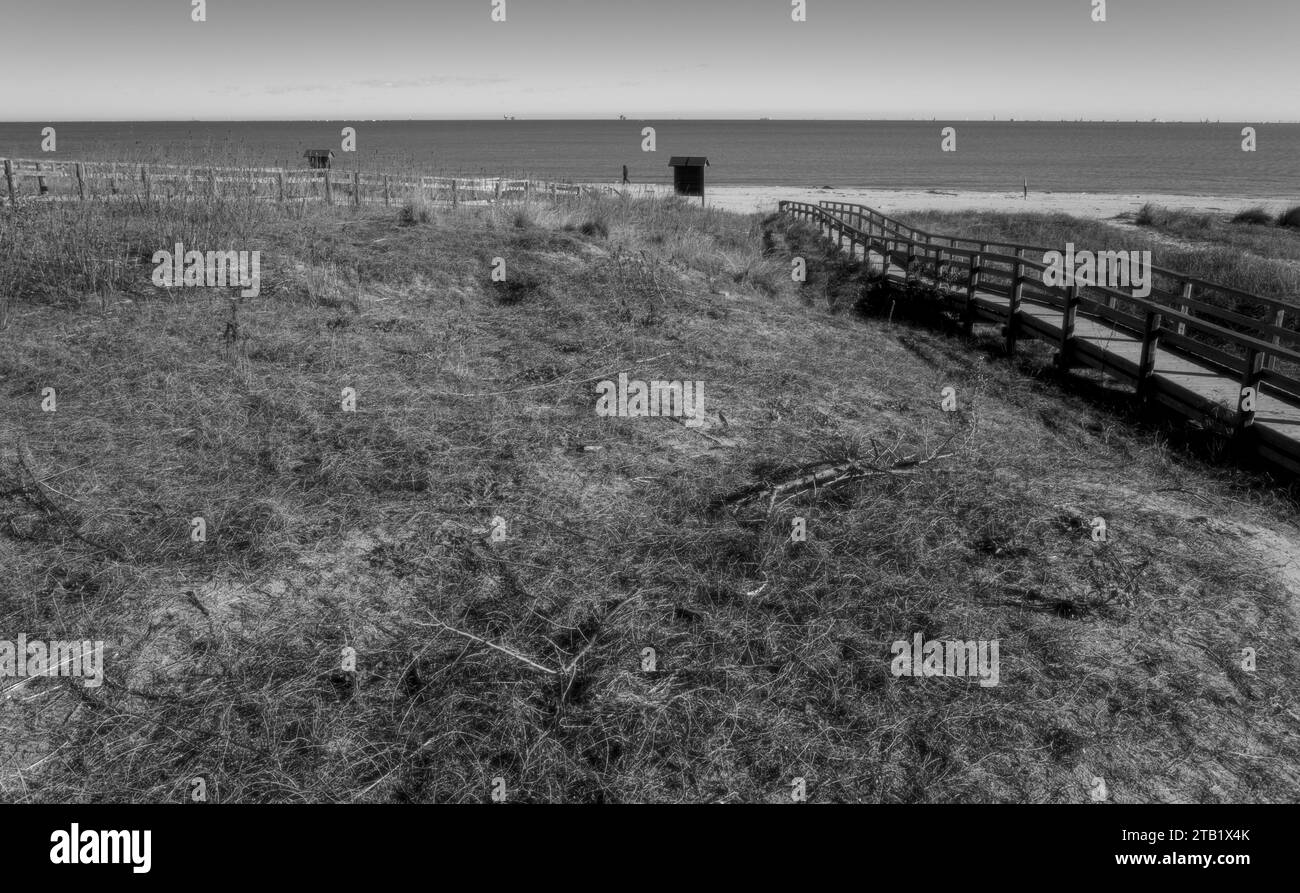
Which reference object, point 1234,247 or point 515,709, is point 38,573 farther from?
point 1234,247

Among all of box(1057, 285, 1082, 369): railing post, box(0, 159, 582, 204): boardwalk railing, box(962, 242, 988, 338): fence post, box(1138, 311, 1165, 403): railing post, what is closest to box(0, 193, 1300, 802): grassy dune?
box(1138, 311, 1165, 403): railing post

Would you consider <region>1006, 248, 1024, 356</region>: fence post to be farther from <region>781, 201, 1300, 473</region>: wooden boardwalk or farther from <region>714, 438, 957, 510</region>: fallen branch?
<region>714, 438, 957, 510</region>: fallen branch

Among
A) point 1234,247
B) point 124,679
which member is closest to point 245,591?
point 124,679

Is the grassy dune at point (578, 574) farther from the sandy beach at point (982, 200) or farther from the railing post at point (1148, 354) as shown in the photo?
the sandy beach at point (982, 200)

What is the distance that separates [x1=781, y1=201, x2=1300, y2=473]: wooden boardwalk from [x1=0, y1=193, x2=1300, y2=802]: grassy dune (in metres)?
0.71

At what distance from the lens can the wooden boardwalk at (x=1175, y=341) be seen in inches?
326

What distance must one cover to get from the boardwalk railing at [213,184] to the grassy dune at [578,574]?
171 inches

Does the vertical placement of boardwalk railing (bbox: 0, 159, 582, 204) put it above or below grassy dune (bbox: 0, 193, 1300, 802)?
above

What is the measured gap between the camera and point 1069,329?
462 inches

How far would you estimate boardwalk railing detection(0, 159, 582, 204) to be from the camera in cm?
1437

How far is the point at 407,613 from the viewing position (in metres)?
5.03

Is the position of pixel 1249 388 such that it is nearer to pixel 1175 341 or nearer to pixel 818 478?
pixel 1175 341

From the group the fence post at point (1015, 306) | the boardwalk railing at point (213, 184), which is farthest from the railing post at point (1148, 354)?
the boardwalk railing at point (213, 184)

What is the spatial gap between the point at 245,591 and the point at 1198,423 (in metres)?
8.75
